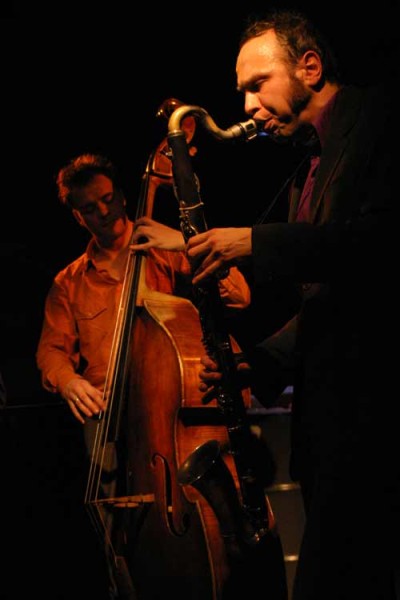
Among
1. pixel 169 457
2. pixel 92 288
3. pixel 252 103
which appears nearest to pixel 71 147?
pixel 92 288

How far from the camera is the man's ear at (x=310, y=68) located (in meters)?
1.94

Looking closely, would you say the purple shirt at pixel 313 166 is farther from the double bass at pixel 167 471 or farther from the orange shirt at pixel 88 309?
the orange shirt at pixel 88 309

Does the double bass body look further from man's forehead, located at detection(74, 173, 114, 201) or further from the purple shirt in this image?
man's forehead, located at detection(74, 173, 114, 201)

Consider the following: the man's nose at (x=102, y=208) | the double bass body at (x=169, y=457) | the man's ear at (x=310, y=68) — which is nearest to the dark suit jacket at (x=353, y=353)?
the man's ear at (x=310, y=68)

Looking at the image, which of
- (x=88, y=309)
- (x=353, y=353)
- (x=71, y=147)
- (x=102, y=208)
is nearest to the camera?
(x=353, y=353)

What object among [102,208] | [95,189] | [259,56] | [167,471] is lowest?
[167,471]

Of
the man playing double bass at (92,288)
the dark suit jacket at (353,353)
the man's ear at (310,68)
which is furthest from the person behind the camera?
the man playing double bass at (92,288)

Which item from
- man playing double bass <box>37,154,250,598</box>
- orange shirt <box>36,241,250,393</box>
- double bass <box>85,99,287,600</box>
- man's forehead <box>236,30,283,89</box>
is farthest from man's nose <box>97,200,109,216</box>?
man's forehead <box>236,30,283,89</box>

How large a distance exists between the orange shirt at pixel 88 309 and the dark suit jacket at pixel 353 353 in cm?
129

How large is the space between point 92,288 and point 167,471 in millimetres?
1220

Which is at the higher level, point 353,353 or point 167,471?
point 353,353

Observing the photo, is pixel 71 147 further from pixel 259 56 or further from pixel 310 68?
pixel 310 68

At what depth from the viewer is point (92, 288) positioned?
122 inches

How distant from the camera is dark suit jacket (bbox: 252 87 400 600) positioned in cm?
147
